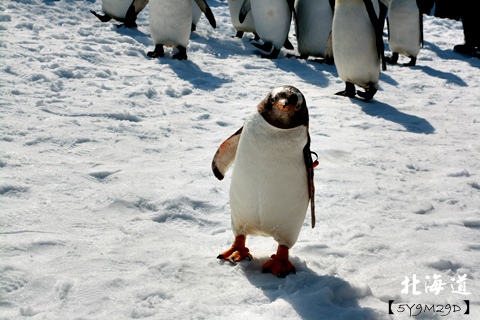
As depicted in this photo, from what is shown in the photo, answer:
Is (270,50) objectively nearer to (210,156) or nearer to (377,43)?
(377,43)

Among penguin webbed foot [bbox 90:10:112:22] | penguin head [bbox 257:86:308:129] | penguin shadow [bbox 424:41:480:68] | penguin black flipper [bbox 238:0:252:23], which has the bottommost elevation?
penguin webbed foot [bbox 90:10:112:22]

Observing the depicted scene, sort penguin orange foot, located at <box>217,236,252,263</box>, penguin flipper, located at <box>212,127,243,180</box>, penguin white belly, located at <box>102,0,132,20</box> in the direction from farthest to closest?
penguin white belly, located at <box>102,0,132,20</box> < penguin flipper, located at <box>212,127,243,180</box> < penguin orange foot, located at <box>217,236,252,263</box>

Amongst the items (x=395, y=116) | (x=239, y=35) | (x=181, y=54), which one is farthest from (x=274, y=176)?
(x=239, y=35)

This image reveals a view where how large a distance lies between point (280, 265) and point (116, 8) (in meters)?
6.30

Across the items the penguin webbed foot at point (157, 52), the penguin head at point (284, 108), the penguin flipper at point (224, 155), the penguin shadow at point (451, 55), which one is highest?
the penguin head at point (284, 108)

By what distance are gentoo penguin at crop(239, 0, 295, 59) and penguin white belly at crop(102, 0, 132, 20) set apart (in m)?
1.58

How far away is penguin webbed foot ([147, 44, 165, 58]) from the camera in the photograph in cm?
661

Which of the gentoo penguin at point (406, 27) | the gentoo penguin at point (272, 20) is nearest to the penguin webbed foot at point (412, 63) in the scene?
the gentoo penguin at point (406, 27)

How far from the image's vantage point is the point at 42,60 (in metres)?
5.61

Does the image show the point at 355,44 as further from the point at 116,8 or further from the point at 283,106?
the point at 116,8

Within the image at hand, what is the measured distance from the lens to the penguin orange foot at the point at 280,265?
2.50m

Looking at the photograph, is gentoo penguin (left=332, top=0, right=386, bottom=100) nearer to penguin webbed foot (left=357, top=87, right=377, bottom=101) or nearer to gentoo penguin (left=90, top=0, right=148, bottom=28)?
penguin webbed foot (left=357, top=87, right=377, bottom=101)

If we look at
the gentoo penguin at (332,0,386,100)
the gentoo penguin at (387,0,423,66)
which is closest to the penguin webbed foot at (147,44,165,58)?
the gentoo penguin at (332,0,386,100)

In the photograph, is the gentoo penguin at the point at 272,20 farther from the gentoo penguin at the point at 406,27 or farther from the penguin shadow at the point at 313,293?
the penguin shadow at the point at 313,293
